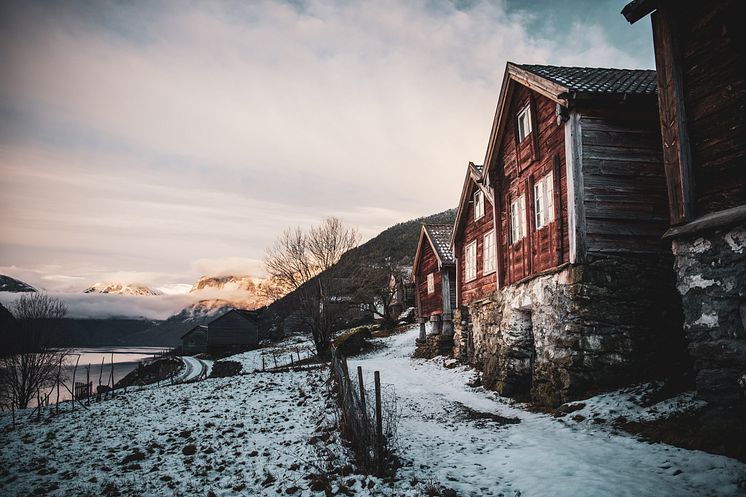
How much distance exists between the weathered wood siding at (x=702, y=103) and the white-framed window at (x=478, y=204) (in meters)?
11.0

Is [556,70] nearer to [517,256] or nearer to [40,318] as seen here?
[517,256]

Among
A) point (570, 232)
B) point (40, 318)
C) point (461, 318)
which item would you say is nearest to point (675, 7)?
point (570, 232)

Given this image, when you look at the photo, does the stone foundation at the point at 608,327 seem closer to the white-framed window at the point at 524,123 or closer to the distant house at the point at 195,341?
the white-framed window at the point at 524,123

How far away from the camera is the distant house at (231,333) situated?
57344 millimetres

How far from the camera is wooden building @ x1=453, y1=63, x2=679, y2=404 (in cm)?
899

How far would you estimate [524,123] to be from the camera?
516 inches

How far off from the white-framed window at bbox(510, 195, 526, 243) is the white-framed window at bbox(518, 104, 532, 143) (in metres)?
2.02

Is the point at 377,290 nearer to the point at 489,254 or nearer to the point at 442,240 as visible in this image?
the point at 442,240

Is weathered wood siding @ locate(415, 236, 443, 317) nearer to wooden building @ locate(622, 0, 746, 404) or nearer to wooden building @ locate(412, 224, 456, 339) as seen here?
wooden building @ locate(412, 224, 456, 339)

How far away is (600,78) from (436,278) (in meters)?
16.9

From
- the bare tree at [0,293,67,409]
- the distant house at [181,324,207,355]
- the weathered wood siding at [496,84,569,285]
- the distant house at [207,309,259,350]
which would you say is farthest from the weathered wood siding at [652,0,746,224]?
the distant house at [181,324,207,355]

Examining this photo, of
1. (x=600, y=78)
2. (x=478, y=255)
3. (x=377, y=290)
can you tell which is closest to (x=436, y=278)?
(x=478, y=255)

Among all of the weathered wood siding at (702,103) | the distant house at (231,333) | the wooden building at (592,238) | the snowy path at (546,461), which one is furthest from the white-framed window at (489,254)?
the distant house at (231,333)

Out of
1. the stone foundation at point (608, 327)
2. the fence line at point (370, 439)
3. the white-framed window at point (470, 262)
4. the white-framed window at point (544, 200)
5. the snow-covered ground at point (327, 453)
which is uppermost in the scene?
the white-framed window at point (544, 200)
